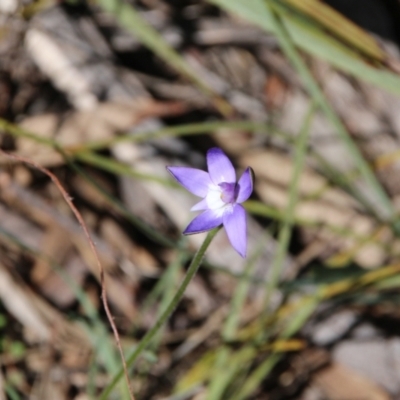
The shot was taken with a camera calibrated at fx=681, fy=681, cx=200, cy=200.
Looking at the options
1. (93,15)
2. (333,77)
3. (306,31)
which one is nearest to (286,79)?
(333,77)

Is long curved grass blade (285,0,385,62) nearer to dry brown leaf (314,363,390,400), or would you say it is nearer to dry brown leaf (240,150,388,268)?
dry brown leaf (240,150,388,268)

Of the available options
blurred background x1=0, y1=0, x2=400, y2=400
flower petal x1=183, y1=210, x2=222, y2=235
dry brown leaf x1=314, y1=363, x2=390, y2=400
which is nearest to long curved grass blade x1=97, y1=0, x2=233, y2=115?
blurred background x1=0, y1=0, x2=400, y2=400

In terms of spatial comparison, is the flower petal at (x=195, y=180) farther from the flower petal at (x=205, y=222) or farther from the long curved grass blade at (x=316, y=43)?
the long curved grass blade at (x=316, y=43)

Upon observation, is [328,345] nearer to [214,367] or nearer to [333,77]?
[214,367]

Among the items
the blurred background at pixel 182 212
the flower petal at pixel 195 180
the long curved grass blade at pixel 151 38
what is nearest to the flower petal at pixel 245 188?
the flower petal at pixel 195 180

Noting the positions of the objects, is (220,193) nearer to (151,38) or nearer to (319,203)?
(151,38)

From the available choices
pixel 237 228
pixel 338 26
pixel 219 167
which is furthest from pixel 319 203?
pixel 237 228
